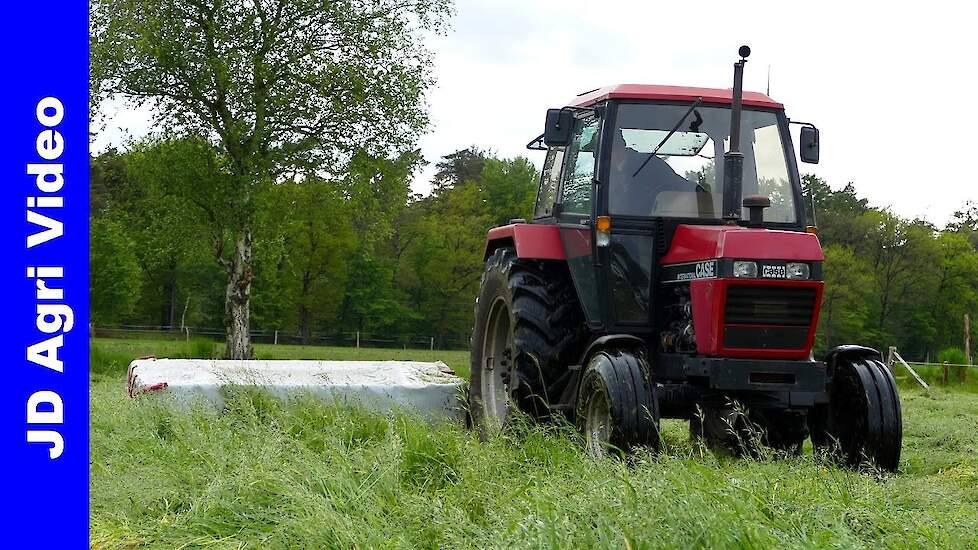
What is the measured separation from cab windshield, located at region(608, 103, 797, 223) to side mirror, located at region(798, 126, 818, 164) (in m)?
0.15

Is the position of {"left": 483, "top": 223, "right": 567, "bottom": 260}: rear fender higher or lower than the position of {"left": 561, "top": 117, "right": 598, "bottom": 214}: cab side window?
lower

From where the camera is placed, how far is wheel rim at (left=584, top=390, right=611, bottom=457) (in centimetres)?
654

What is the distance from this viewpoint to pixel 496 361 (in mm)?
8766

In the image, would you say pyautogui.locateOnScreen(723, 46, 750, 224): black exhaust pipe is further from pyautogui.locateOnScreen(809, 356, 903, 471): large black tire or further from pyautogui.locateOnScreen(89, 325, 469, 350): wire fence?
pyautogui.locateOnScreen(89, 325, 469, 350): wire fence

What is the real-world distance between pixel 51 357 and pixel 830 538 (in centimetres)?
274

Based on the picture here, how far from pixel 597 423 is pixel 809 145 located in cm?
245

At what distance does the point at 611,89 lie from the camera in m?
7.78

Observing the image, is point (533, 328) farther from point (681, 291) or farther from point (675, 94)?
point (675, 94)

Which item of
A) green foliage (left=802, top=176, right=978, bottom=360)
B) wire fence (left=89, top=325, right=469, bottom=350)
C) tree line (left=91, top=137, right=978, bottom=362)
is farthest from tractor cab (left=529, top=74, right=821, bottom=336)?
green foliage (left=802, top=176, right=978, bottom=360)

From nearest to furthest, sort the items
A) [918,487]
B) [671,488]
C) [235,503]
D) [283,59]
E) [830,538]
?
[830,538] < [671,488] < [235,503] < [918,487] < [283,59]

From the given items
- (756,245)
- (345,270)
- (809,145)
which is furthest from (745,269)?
(345,270)

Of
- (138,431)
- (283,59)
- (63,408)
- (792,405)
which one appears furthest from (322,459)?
(283,59)

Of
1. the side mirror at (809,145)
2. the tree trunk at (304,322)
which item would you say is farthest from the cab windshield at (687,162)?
the tree trunk at (304,322)

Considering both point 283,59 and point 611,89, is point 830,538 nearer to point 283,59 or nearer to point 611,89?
point 611,89
